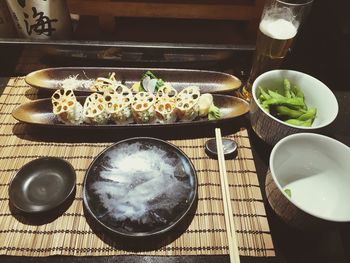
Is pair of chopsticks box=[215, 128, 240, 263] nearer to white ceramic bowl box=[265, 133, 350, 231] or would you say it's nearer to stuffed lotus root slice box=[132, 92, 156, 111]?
white ceramic bowl box=[265, 133, 350, 231]

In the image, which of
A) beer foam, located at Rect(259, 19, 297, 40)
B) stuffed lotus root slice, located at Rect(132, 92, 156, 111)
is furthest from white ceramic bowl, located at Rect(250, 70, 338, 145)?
stuffed lotus root slice, located at Rect(132, 92, 156, 111)

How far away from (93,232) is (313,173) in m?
1.23

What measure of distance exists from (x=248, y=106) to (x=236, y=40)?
2.51 ft

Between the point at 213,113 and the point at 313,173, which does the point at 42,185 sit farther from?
the point at 313,173

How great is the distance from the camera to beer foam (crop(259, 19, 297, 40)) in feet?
5.90

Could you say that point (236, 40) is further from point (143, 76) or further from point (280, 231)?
point (280, 231)

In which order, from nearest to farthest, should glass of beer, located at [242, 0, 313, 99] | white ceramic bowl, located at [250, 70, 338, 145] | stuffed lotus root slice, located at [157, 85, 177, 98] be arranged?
white ceramic bowl, located at [250, 70, 338, 145], glass of beer, located at [242, 0, 313, 99], stuffed lotus root slice, located at [157, 85, 177, 98]

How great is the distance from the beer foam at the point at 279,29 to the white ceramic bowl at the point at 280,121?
221mm

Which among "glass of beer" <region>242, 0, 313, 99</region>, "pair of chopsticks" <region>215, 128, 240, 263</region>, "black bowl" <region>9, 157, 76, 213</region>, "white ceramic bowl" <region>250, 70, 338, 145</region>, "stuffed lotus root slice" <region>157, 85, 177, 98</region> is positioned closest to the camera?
"pair of chopsticks" <region>215, 128, 240, 263</region>

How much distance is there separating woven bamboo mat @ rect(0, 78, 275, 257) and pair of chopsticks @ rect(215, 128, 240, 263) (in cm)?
6

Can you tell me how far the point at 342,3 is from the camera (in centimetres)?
215

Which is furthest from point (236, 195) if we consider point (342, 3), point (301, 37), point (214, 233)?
point (342, 3)

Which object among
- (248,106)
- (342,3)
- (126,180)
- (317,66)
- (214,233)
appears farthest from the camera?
(317,66)

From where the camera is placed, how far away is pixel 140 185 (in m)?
1.61
